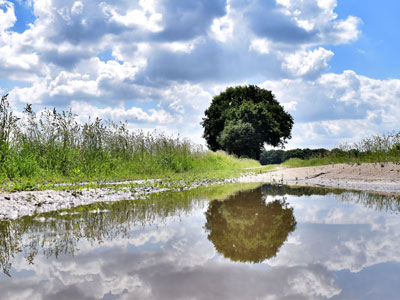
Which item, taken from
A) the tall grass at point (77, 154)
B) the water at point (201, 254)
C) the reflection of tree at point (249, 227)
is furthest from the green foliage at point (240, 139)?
the water at point (201, 254)

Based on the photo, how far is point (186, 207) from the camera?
6.25 metres

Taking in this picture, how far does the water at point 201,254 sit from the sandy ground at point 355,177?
4227 mm

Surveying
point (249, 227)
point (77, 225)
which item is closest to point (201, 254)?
point (249, 227)

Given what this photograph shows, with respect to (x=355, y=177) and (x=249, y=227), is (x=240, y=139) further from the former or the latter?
(x=249, y=227)

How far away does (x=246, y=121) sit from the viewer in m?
37.5

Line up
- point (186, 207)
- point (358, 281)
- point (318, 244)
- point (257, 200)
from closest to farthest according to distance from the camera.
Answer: point (358, 281) < point (318, 244) < point (186, 207) < point (257, 200)

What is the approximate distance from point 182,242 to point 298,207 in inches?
129

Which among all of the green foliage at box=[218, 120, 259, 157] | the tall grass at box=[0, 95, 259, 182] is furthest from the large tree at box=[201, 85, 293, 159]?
the tall grass at box=[0, 95, 259, 182]

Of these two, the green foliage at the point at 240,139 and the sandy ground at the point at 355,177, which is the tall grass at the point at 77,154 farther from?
the green foliage at the point at 240,139

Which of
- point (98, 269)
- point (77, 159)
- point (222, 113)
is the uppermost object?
point (222, 113)

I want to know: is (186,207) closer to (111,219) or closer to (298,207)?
(111,219)

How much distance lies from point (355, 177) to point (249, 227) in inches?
357

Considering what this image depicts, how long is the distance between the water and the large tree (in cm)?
3098

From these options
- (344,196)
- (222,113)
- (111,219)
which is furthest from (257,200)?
(222,113)
